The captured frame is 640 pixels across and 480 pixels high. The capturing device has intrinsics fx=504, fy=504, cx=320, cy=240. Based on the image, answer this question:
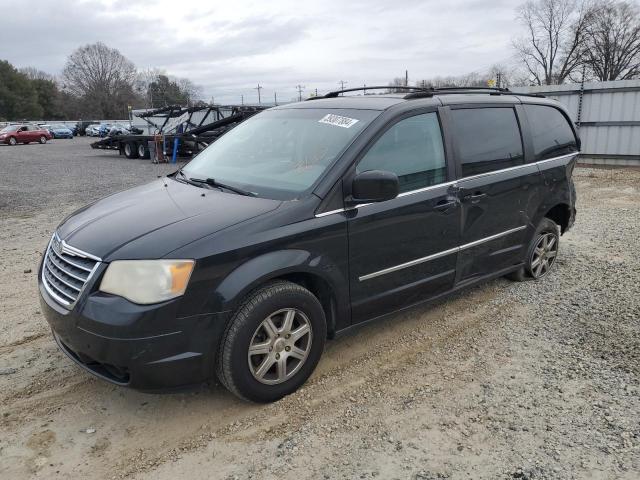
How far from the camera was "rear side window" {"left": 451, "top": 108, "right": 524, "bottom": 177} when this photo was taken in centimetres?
397

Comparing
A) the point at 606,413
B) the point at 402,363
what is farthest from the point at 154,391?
the point at 606,413

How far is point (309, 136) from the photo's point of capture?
363 cm

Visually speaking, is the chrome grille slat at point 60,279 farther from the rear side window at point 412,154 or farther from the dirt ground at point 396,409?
the rear side window at point 412,154

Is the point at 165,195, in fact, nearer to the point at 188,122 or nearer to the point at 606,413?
the point at 606,413

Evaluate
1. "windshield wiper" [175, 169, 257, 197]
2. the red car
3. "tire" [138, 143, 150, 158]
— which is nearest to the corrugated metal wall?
"windshield wiper" [175, 169, 257, 197]

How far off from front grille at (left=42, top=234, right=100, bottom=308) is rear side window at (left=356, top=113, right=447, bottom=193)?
5.68ft

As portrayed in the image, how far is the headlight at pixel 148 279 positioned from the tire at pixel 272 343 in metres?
0.38

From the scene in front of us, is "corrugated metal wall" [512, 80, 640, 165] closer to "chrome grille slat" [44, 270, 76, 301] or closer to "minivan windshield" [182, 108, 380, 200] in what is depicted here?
"minivan windshield" [182, 108, 380, 200]

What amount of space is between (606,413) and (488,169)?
2015mm

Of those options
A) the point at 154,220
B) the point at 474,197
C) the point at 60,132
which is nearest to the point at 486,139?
the point at 474,197

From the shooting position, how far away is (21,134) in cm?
3759

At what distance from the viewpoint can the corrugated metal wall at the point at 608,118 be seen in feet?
44.3

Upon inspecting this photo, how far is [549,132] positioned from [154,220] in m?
3.87

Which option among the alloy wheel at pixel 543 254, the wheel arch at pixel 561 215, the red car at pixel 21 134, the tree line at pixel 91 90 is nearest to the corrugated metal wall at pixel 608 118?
the wheel arch at pixel 561 215
